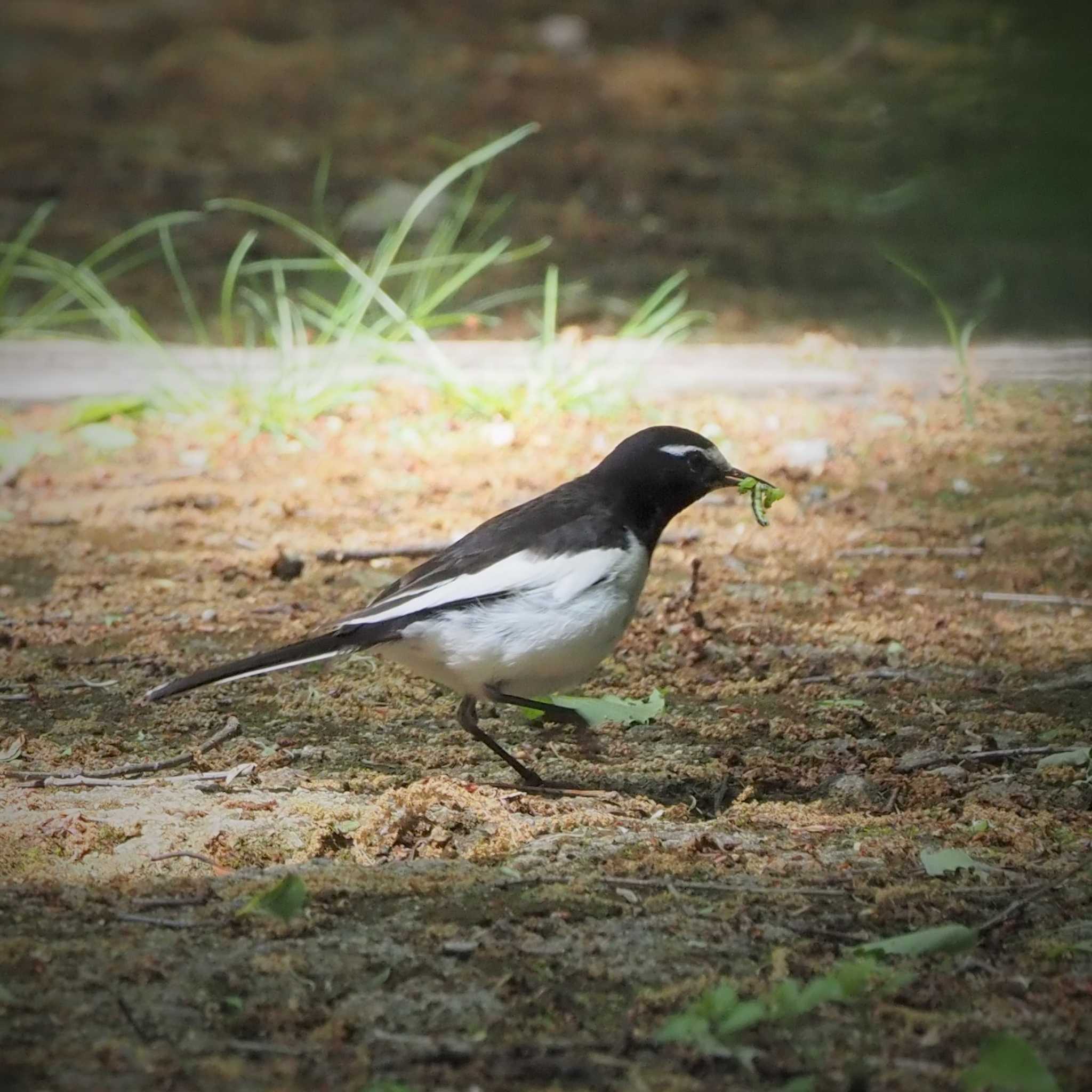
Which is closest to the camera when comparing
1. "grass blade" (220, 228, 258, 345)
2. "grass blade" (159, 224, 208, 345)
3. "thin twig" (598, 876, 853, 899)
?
"thin twig" (598, 876, 853, 899)

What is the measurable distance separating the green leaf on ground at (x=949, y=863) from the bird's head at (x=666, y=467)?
133 centimetres

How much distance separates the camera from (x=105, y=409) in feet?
22.7

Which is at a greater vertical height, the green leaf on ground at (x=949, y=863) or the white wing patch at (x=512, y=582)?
the white wing patch at (x=512, y=582)

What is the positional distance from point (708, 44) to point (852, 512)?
9.34 metres

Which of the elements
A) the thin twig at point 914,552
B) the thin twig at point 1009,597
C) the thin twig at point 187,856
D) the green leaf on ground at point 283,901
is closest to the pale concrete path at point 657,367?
the thin twig at point 914,552

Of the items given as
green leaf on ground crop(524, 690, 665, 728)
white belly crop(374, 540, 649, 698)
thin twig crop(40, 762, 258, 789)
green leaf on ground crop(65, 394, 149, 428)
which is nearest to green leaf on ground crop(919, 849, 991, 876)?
white belly crop(374, 540, 649, 698)

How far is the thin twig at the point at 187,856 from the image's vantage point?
3.43m

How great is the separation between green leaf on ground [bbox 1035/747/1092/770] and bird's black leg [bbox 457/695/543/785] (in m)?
1.20

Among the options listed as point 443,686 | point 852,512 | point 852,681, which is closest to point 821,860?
point 852,681

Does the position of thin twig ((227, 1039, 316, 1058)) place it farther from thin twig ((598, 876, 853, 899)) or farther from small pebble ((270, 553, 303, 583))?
small pebble ((270, 553, 303, 583))

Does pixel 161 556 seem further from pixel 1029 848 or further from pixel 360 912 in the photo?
pixel 1029 848

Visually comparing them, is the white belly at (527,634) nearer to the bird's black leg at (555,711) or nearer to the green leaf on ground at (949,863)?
the bird's black leg at (555,711)

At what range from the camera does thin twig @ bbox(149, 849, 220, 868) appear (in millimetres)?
3426

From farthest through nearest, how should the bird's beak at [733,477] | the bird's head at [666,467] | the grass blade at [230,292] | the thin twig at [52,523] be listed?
the grass blade at [230,292] < the thin twig at [52,523] < the bird's beak at [733,477] < the bird's head at [666,467]
